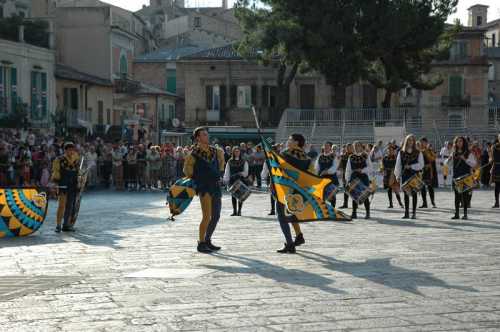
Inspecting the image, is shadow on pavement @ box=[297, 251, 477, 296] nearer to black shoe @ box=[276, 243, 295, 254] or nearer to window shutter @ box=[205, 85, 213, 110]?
black shoe @ box=[276, 243, 295, 254]

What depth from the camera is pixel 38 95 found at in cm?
4256

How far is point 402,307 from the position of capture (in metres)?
7.93

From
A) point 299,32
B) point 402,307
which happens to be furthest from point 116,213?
point 299,32

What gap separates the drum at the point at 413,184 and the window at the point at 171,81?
48414mm

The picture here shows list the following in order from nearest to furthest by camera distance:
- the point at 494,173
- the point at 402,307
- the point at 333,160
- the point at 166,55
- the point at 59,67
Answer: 1. the point at 402,307
2. the point at 333,160
3. the point at 494,173
4. the point at 59,67
5. the point at 166,55

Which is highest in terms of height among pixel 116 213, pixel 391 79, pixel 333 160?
pixel 391 79

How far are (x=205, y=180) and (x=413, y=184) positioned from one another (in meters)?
6.81

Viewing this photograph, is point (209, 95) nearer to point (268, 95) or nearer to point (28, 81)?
point (268, 95)

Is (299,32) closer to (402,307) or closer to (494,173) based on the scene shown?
(494,173)

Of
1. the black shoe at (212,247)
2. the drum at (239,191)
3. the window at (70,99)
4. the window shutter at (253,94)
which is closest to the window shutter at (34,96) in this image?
the window at (70,99)

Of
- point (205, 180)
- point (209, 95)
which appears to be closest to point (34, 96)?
point (209, 95)

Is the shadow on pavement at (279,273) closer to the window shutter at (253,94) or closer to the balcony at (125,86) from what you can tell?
the balcony at (125,86)

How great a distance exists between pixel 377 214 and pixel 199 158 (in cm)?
815

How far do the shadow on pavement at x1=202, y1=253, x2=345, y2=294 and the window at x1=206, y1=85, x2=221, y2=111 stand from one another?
4805 cm
